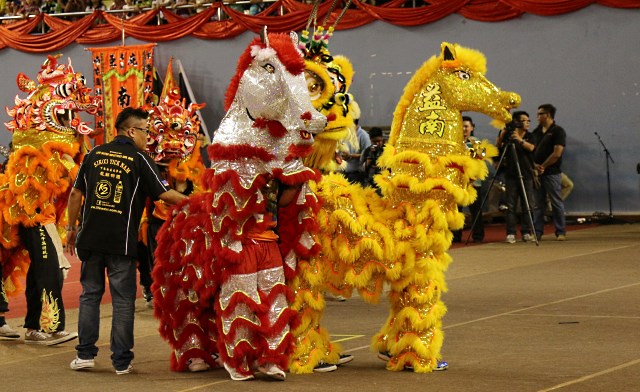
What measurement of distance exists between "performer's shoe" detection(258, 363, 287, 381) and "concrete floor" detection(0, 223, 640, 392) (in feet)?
0.22

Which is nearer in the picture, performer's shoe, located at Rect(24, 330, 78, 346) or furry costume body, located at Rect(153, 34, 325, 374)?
furry costume body, located at Rect(153, 34, 325, 374)

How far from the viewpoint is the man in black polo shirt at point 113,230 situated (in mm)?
7469

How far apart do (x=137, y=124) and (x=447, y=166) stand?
2217mm

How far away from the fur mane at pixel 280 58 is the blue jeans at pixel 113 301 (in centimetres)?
135

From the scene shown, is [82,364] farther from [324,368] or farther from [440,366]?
[440,366]

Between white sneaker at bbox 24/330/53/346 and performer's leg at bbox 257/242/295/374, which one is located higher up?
performer's leg at bbox 257/242/295/374

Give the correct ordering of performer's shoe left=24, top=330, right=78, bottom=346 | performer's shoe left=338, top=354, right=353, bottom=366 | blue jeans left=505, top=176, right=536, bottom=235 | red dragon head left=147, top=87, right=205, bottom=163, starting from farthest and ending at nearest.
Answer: blue jeans left=505, top=176, right=536, bottom=235
red dragon head left=147, top=87, right=205, bottom=163
performer's shoe left=24, top=330, right=78, bottom=346
performer's shoe left=338, top=354, right=353, bottom=366

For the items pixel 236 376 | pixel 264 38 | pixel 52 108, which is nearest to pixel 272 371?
pixel 236 376

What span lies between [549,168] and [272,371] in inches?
412

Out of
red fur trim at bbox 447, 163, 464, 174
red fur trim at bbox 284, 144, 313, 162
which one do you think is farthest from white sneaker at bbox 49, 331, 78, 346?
red fur trim at bbox 447, 163, 464, 174

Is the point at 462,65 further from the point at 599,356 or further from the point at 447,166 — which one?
the point at 599,356

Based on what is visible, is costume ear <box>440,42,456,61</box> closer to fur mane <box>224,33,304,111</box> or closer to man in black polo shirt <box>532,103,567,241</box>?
fur mane <box>224,33,304,111</box>

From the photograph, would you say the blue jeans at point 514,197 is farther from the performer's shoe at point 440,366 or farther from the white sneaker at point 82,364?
the white sneaker at point 82,364

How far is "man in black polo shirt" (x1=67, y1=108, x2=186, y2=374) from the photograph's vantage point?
7.47 metres
